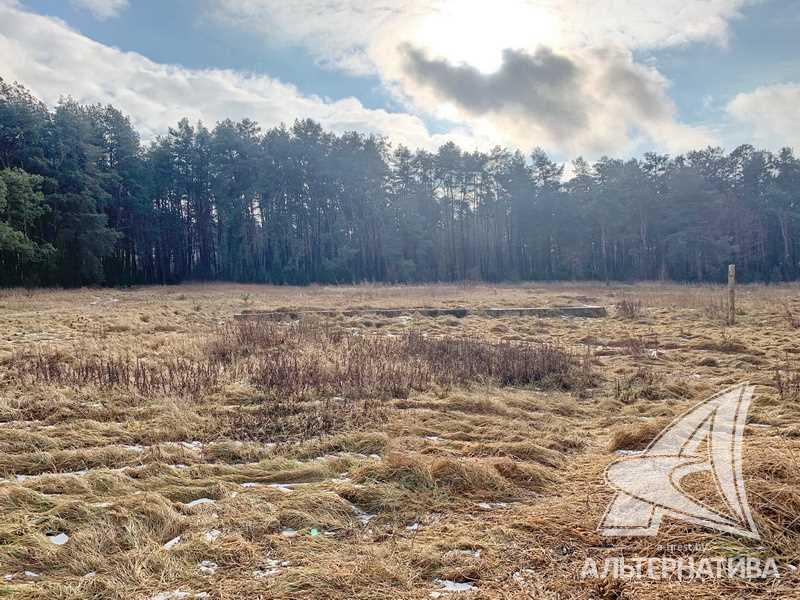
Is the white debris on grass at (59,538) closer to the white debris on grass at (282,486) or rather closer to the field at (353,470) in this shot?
the field at (353,470)

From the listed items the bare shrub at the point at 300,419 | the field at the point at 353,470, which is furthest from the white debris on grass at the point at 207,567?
the bare shrub at the point at 300,419

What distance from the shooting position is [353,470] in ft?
12.7

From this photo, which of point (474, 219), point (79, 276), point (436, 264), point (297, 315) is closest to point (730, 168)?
point (474, 219)

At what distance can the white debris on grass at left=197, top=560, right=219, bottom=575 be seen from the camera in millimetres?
2572

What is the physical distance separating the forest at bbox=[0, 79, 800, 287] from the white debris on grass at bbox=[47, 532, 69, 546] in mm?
39265

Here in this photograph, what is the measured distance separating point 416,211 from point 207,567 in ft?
156

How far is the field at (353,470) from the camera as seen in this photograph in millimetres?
2527

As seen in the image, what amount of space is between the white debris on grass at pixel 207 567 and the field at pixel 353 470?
0.5 inches

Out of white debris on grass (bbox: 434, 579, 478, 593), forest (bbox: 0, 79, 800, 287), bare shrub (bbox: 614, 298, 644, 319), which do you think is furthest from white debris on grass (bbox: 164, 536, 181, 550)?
forest (bbox: 0, 79, 800, 287)

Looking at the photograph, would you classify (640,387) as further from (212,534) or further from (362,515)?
(212,534)

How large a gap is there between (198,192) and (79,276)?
45.2 ft

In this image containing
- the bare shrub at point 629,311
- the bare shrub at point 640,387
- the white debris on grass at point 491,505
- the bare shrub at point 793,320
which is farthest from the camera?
the bare shrub at point 629,311

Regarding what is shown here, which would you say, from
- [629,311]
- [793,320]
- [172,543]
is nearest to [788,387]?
[172,543]

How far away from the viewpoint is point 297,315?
15.6 meters
